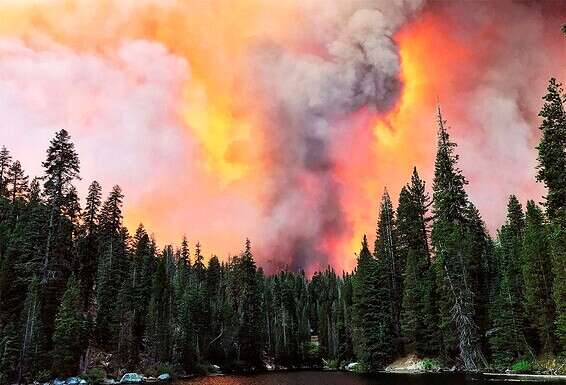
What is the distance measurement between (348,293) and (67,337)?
64.3m

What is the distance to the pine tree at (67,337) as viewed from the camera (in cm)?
5094

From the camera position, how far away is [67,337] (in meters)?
51.6

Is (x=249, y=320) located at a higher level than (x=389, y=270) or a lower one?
lower

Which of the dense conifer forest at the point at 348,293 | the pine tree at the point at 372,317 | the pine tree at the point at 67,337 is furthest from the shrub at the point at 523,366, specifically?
the pine tree at the point at 67,337

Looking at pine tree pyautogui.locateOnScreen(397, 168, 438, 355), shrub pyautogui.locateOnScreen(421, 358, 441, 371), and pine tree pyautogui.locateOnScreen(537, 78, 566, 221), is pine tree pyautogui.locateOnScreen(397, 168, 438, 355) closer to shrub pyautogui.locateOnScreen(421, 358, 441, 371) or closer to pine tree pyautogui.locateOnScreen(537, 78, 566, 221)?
shrub pyautogui.locateOnScreen(421, 358, 441, 371)

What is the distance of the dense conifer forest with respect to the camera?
166 feet

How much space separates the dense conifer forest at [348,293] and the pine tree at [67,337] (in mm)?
145

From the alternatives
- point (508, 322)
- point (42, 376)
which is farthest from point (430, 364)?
point (42, 376)

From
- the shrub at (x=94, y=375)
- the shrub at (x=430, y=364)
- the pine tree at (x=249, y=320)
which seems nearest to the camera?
the shrub at (x=94, y=375)

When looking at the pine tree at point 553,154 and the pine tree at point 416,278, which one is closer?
the pine tree at point 553,154

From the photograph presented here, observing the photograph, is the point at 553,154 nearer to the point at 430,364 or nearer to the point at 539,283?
the point at 539,283

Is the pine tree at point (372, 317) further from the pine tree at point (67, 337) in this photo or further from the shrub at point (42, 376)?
the shrub at point (42, 376)

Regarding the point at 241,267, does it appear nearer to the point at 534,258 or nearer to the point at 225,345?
the point at 225,345

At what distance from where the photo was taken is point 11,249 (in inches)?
2266
